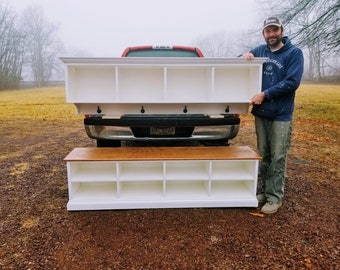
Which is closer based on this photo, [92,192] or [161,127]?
[92,192]

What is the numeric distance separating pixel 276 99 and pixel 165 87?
4.00ft

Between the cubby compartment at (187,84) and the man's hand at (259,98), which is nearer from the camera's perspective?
the man's hand at (259,98)

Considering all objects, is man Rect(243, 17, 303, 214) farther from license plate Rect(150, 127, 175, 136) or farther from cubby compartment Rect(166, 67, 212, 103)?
license plate Rect(150, 127, 175, 136)

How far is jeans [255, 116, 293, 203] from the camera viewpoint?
2973 millimetres

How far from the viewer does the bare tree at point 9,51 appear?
103 feet

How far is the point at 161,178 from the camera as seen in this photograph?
3.07m

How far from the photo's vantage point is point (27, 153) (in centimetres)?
520

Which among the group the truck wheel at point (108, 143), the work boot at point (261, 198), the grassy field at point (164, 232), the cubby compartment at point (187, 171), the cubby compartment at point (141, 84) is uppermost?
the cubby compartment at point (141, 84)

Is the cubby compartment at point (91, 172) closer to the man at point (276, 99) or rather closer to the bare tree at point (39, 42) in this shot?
the man at point (276, 99)

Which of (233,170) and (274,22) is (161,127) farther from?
(274,22)

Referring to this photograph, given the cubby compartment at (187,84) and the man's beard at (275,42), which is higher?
the man's beard at (275,42)

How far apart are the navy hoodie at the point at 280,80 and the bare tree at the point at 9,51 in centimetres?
3423

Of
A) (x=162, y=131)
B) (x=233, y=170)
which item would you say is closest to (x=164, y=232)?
(x=233, y=170)

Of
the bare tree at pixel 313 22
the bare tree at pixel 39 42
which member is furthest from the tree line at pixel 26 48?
the bare tree at pixel 313 22
